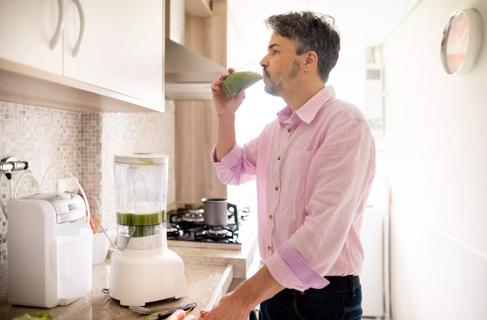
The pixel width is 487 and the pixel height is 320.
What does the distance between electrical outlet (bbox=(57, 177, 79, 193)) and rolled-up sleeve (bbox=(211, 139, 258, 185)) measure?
592 millimetres

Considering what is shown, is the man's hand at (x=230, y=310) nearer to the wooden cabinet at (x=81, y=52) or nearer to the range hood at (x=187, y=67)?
the wooden cabinet at (x=81, y=52)

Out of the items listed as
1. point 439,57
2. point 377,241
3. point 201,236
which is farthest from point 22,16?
point 377,241

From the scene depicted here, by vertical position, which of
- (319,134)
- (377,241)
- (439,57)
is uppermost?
(439,57)

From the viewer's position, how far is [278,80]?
45.9 inches

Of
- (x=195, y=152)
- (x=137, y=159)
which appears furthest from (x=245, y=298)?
(x=195, y=152)

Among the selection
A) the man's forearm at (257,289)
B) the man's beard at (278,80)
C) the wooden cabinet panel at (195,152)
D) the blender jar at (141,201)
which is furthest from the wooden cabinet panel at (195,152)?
the man's forearm at (257,289)

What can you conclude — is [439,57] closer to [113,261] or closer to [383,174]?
[383,174]

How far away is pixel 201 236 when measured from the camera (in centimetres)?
178

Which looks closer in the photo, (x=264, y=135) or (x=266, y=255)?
(x=266, y=255)

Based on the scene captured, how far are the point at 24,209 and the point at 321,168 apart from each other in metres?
0.81

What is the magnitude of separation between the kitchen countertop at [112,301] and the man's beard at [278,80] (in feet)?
2.24

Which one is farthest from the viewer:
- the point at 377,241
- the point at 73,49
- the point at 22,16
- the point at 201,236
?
the point at 377,241

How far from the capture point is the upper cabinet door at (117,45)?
0.83 m

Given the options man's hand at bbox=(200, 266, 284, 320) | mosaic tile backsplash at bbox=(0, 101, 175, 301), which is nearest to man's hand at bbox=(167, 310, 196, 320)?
man's hand at bbox=(200, 266, 284, 320)
